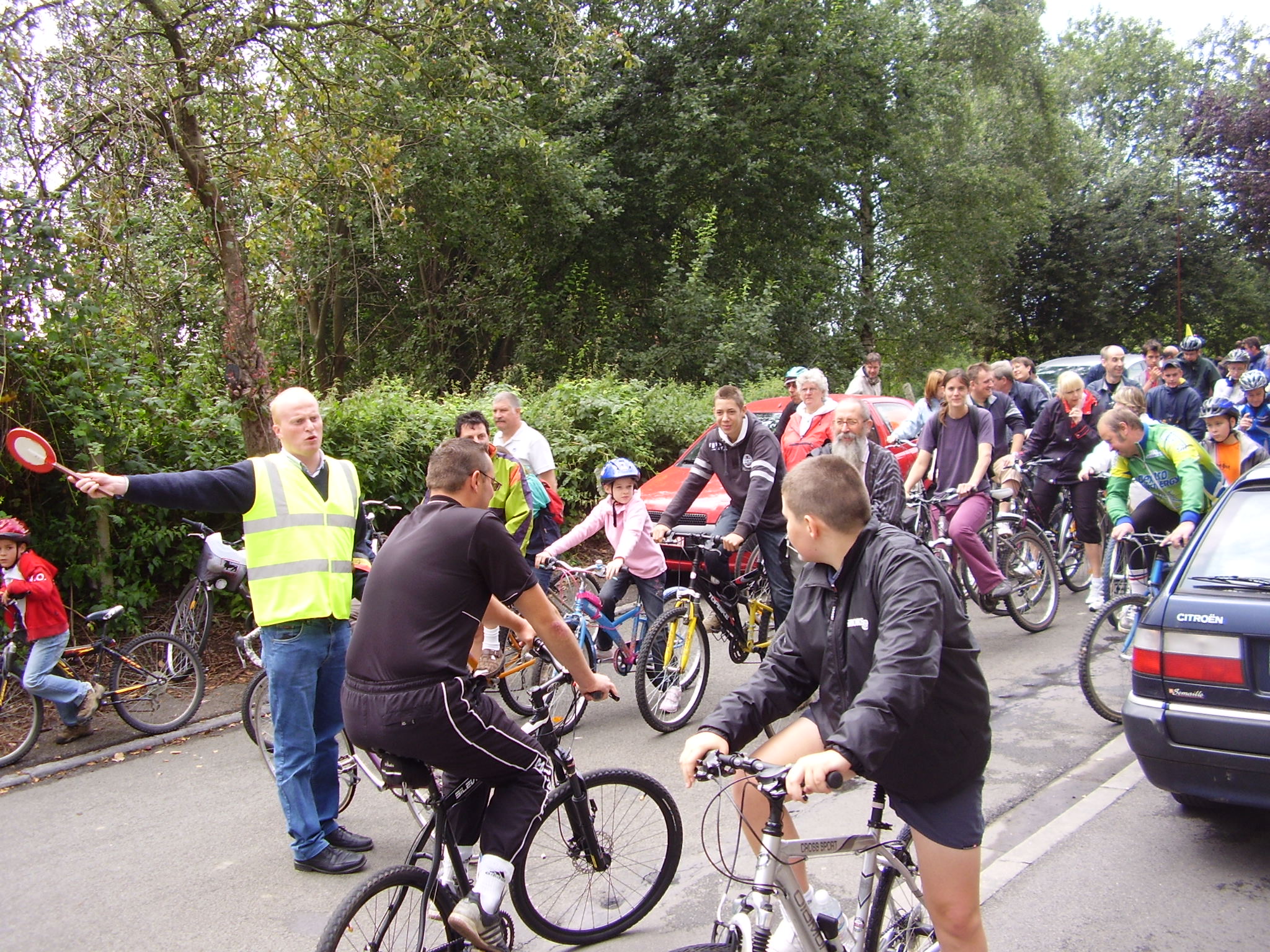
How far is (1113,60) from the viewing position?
53062 millimetres

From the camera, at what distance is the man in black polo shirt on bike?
3020mm

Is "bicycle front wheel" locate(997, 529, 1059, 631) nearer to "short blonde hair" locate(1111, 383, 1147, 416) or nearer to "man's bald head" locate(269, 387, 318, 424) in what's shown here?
"short blonde hair" locate(1111, 383, 1147, 416)

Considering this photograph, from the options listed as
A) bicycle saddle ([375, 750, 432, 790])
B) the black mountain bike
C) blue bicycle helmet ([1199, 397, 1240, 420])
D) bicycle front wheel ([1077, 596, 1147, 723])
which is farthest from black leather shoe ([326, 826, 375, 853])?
blue bicycle helmet ([1199, 397, 1240, 420])

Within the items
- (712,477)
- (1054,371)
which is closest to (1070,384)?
(712,477)

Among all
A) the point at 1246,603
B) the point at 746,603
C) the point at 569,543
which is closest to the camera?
the point at 1246,603

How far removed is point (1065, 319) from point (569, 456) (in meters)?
29.7

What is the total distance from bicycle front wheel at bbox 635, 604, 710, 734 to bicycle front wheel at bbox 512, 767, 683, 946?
7.05 ft

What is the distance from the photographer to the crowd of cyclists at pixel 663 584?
2.61m

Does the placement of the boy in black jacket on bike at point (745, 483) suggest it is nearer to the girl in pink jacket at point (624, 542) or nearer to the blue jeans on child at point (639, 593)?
the girl in pink jacket at point (624, 542)

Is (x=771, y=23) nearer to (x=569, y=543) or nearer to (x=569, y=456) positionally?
(x=569, y=456)

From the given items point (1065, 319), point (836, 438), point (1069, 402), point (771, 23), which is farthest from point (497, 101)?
point (1065, 319)

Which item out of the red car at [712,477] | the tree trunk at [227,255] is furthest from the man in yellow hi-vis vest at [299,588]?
the tree trunk at [227,255]

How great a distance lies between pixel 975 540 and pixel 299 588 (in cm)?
537

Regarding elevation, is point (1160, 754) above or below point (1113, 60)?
below
